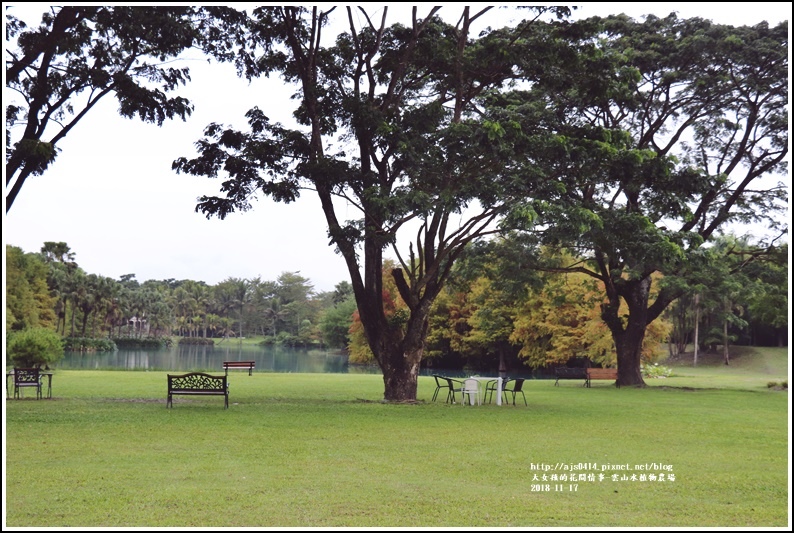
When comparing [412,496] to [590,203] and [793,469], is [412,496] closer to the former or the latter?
[793,469]

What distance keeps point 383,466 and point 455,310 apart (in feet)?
145

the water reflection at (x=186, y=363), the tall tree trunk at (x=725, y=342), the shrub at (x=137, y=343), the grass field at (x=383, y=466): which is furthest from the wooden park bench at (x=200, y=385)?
the shrub at (x=137, y=343)

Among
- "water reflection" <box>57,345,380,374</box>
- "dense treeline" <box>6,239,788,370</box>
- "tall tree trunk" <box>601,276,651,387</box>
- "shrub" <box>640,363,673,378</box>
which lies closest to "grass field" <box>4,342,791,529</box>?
"dense treeline" <box>6,239,788,370</box>

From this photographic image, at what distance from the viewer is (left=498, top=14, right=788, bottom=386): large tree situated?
16828 millimetres

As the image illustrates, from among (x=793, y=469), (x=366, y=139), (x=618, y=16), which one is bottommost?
(x=793, y=469)

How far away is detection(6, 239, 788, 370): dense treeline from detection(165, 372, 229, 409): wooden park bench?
15.9 ft

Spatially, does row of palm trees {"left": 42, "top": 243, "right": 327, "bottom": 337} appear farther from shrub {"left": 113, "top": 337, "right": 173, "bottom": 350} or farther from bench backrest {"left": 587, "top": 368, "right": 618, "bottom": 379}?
bench backrest {"left": 587, "top": 368, "right": 618, "bottom": 379}

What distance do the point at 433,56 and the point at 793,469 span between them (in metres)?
13.3

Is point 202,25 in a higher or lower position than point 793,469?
higher

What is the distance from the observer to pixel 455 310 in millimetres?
53000

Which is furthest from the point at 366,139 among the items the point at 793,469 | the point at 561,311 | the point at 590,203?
the point at 561,311

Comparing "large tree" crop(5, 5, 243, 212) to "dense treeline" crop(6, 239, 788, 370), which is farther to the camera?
"dense treeline" crop(6, 239, 788, 370)

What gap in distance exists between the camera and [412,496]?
7.40 metres

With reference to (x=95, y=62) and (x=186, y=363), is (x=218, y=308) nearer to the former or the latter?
(x=186, y=363)
